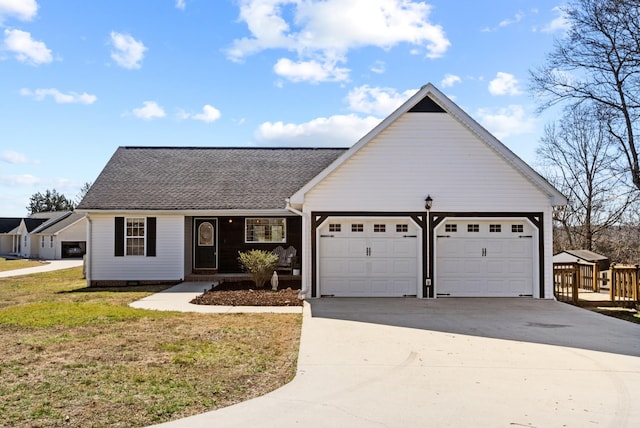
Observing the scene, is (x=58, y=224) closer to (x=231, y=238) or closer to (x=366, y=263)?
(x=231, y=238)

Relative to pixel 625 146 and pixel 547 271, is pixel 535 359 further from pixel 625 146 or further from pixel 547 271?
pixel 625 146

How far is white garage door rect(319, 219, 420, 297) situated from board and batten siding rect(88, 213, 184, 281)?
6.38m

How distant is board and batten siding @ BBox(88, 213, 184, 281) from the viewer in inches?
703

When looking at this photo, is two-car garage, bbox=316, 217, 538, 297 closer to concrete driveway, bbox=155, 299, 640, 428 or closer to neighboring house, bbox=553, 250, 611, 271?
concrete driveway, bbox=155, 299, 640, 428

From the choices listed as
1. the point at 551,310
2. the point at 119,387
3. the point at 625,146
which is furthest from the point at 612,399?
the point at 625,146

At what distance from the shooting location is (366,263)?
46.9ft

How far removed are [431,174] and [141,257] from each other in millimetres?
10600

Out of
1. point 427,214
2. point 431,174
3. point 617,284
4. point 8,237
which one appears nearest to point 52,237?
point 8,237

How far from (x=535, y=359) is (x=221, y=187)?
14.0 m

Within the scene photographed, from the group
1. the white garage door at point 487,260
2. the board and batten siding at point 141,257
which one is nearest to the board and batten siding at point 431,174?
the white garage door at point 487,260

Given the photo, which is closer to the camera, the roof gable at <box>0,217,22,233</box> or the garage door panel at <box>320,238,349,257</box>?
the garage door panel at <box>320,238,349,257</box>

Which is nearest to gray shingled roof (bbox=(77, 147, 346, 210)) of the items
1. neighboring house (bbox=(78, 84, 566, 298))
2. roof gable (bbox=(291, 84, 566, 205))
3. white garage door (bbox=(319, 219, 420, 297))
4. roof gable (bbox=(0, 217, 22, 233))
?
white garage door (bbox=(319, 219, 420, 297))

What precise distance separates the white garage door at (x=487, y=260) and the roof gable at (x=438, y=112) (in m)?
1.27

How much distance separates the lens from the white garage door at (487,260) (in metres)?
14.3
